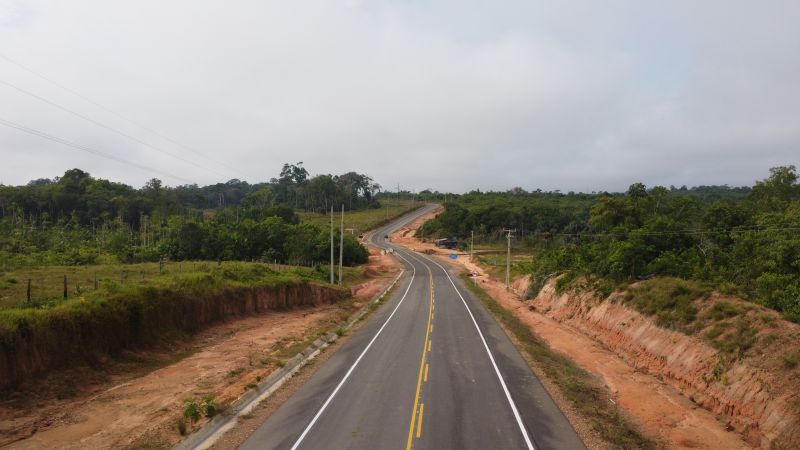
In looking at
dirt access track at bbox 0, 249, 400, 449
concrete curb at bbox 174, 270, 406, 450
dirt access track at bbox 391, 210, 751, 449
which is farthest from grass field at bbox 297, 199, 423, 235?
concrete curb at bbox 174, 270, 406, 450

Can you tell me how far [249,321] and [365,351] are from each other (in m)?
10.4

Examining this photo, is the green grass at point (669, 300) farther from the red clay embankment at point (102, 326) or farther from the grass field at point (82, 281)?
the grass field at point (82, 281)

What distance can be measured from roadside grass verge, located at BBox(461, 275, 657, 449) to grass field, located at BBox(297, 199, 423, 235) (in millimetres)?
95267

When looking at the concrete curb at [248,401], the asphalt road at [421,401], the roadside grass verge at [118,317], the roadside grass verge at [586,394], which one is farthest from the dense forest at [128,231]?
the roadside grass verge at [586,394]

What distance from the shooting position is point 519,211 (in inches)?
4641

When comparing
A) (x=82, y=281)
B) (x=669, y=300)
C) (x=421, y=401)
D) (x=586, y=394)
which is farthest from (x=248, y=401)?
(x=669, y=300)

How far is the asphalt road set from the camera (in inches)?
516

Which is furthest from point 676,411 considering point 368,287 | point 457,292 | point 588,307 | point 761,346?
point 368,287

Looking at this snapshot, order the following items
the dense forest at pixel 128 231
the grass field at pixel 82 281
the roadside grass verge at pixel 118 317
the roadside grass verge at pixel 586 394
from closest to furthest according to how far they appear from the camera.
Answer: the roadside grass verge at pixel 586 394 < the roadside grass verge at pixel 118 317 < the grass field at pixel 82 281 < the dense forest at pixel 128 231

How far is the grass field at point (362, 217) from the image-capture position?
424 ft

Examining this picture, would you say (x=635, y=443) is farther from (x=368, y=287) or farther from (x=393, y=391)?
(x=368, y=287)

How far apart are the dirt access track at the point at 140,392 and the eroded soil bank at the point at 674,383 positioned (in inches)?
601

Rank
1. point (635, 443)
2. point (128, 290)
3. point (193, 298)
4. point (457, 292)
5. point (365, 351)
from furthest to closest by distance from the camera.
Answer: point (457, 292)
point (193, 298)
point (365, 351)
point (128, 290)
point (635, 443)

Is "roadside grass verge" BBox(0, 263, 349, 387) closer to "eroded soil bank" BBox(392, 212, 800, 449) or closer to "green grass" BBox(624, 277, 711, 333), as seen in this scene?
"eroded soil bank" BBox(392, 212, 800, 449)
